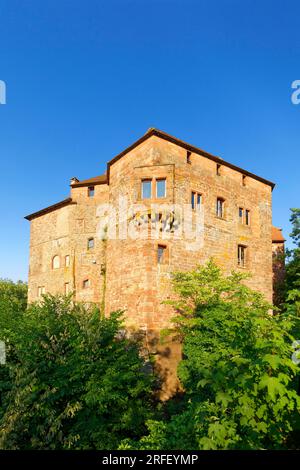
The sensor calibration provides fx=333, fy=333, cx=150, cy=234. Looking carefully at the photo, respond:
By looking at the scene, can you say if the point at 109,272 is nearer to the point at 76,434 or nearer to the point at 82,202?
the point at 82,202

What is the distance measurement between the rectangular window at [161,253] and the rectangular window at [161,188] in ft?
9.69

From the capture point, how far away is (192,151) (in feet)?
67.8

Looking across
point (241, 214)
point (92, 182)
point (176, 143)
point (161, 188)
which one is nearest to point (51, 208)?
point (92, 182)

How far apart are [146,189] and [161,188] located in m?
0.88

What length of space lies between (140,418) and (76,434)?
2851 millimetres

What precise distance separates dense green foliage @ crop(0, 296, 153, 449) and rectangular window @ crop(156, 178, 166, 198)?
7.90m

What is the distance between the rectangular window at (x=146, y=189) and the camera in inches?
757

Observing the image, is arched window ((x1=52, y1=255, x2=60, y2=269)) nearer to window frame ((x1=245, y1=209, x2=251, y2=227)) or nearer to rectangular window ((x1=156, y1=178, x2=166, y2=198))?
rectangular window ((x1=156, y1=178, x2=166, y2=198))

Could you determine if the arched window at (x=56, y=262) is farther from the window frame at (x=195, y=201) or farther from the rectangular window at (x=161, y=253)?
the window frame at (x=195, y=201)

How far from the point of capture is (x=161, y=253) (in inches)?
734

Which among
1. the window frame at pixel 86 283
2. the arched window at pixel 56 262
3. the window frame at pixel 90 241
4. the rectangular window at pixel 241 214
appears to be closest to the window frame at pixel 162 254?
the rectangular window at pixel 241 214

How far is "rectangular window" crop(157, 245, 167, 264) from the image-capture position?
1850 centimetres

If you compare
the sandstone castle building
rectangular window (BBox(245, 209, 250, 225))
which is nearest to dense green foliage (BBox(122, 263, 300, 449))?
the sandstone castle building
